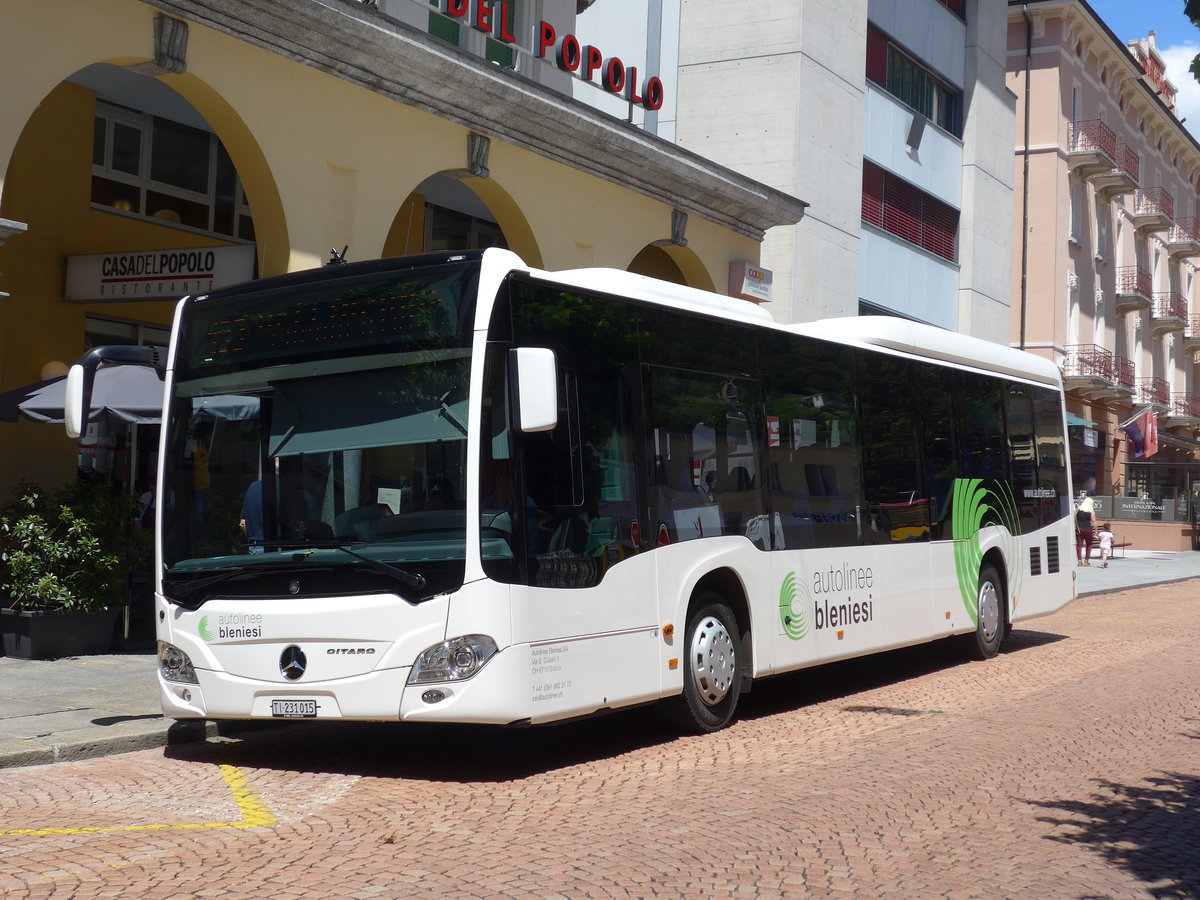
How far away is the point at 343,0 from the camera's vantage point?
14.1 m

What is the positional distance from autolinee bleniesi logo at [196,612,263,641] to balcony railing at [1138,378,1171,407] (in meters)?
51.0

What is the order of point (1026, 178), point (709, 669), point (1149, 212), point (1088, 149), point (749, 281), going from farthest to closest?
point (1149, 212)
point (1088, 149)
point (1026, 178)
point (749, 281)
point (709, 669)

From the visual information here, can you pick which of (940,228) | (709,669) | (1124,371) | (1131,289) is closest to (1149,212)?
(1131,289)

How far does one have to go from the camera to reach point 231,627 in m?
8.08

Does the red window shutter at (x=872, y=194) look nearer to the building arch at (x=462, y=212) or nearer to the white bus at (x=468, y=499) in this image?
the building arch at (x=462, y=212)

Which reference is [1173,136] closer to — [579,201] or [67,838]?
[579,201]

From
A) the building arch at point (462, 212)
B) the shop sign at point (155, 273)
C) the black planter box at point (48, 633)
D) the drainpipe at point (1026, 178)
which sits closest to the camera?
the black planter box at point (48, 633)

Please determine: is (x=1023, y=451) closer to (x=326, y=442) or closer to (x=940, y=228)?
(x=326, y=442)

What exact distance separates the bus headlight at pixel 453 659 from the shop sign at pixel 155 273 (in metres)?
5.91

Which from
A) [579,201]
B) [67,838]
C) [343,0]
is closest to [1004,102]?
[579,201]

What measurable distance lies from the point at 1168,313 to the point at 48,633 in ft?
173

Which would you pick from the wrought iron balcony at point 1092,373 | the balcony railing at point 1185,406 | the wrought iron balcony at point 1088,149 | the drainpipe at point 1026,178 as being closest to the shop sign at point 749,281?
the drainpipe at point 1026,178

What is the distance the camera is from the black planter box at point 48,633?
1210 centimetres

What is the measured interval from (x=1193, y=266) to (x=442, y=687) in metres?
64.4
